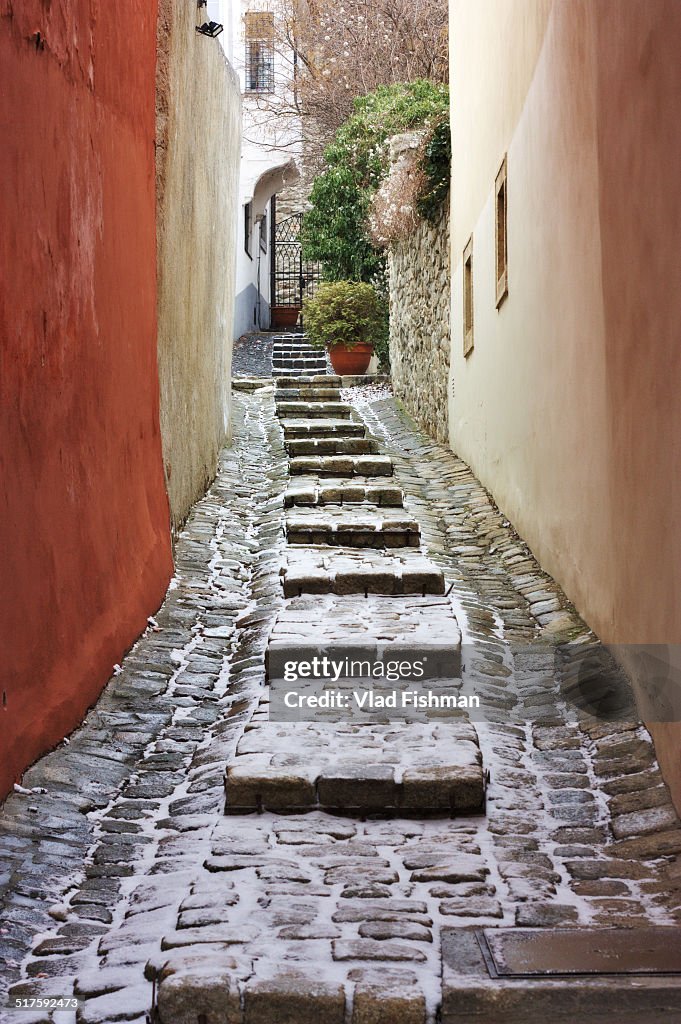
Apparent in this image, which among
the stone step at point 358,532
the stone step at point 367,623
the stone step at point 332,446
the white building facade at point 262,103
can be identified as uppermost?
the white building facade at point 262,103

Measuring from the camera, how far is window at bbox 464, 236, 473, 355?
10966mm

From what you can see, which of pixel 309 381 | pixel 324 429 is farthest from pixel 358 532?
pixel 309 381

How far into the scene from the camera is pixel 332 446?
10.7 metres

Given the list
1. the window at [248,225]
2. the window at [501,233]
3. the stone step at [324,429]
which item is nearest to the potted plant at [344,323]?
the stone step at [324,429]

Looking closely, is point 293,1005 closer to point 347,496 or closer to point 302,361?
point 347,496

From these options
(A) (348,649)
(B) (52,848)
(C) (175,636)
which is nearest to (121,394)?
(C) (175,636)

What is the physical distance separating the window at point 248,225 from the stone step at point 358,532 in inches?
649

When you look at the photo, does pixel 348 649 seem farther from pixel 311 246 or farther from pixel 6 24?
pixel 311 246

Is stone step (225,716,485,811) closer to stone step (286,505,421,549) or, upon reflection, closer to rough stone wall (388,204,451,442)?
stone step (286,505,421,549)

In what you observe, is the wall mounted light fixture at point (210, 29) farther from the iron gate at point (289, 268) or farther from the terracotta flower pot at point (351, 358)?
the iron gate at point (289, 268)

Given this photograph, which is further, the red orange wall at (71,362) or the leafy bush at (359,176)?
the leafy bush at (359,176)

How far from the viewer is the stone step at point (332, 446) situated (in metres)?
10.7

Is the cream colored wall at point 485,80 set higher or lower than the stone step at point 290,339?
higher

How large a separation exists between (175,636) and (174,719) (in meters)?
1.14
